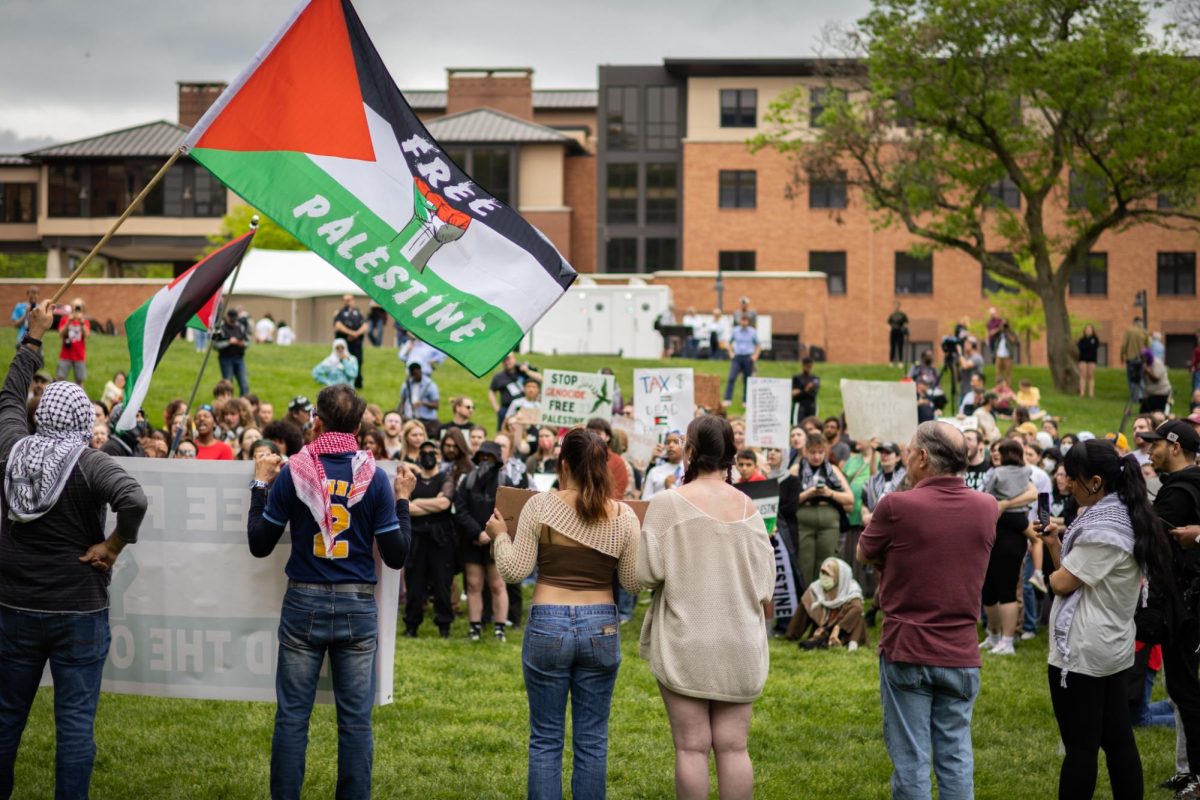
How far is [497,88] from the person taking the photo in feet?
239

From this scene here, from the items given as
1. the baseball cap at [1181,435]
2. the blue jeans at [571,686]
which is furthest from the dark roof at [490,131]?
the blue jeans at [571,686]

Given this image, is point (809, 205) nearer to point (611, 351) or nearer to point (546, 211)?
point (546, 211)

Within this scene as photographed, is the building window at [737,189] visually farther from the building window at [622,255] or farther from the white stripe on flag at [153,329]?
the white stripe on flag at [153,329]

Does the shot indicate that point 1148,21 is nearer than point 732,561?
No

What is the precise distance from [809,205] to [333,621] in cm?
5768

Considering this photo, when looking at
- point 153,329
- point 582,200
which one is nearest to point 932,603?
point 153,329

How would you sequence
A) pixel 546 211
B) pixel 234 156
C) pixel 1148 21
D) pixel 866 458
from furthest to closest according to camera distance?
pixel 546 211 < pixel 1148 21 < pixel 866 458 < pixel 234 156

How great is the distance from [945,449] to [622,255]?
61253mm

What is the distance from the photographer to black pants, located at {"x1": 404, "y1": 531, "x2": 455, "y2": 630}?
478 inches

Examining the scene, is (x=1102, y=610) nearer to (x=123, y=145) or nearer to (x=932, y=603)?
→ (x=932, y=603)

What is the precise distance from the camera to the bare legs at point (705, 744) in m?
5.54

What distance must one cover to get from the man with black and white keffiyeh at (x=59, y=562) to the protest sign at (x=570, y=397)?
10957 mm

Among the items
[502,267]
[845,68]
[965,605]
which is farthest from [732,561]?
[845,68]

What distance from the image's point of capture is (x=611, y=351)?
150 ft
